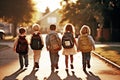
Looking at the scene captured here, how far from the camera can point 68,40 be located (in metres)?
14.6

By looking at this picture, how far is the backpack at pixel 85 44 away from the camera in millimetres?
14688

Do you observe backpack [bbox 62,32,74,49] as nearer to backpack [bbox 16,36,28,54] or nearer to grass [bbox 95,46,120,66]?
backpack [bbox 16,36,28,54]

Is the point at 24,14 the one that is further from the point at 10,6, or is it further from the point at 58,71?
the point at 58,71

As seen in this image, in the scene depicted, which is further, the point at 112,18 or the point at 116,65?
the point at 112,18

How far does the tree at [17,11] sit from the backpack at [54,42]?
42.5 metres

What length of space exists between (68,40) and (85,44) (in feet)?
2.25

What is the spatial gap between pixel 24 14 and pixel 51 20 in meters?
73.2

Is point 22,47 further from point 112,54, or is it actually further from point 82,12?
point 82,12

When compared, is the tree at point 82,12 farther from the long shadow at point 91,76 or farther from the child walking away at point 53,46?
the long shadow at point 91,76

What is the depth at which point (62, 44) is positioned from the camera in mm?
14766

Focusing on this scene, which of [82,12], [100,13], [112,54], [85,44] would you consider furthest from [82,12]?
[85,44]

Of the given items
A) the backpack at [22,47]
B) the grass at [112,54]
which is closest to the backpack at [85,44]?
the backpack at [22,47]

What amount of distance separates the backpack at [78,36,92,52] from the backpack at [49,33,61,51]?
974 mm

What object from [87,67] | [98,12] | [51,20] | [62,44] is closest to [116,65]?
[87,67]
